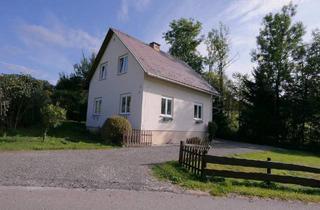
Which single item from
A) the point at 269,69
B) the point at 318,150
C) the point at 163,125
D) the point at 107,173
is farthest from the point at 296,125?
the point at 107,173

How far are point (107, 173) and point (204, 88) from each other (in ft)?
50.0

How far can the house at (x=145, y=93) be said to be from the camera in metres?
18.0

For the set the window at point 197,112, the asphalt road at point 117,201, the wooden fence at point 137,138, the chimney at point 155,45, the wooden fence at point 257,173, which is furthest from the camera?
the chimney at point 155,45

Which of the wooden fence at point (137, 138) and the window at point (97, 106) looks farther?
the window at point (97, 106)

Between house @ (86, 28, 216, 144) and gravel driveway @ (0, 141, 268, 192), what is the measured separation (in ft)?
23.4

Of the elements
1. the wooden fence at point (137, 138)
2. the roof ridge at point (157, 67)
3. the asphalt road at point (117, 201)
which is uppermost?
the roof ridge at point (157, 67)

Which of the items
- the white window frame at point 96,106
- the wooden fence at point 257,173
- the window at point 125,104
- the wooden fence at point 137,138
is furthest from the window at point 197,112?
the wooden fence at point 257,173

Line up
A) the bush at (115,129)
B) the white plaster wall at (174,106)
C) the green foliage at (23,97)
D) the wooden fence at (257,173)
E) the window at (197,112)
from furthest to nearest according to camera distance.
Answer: the window at (197,112), the white plaster wall at (174,106), the green foliage at (23,97), the bush at (115,129), the wooden fence at (257,173)

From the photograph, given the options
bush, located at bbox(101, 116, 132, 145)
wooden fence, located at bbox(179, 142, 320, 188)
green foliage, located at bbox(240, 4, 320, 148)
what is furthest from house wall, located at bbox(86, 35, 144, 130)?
green foliage, located at bbox(240, 4, 320, 148)

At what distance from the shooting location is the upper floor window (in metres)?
19.8

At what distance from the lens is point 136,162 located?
10.5 metres

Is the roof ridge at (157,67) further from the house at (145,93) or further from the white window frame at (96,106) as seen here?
the white window frame at (96,106)

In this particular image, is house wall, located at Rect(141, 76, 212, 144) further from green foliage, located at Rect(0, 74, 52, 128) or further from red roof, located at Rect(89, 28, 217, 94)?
green foliage, located at Rect(0, 74, 52, 128)

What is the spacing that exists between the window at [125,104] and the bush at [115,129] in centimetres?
284
